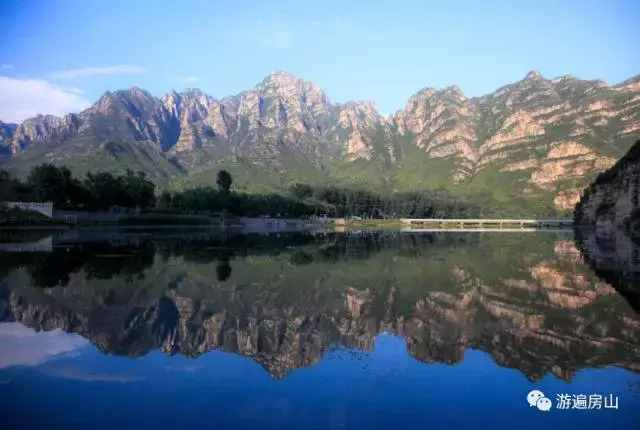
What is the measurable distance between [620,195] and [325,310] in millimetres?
84892

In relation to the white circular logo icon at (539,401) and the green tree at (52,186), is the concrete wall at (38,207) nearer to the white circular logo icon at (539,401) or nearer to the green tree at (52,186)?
the green tree at (52,186)

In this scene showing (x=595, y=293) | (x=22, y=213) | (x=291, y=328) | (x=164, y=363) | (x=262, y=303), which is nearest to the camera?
(x=164, y=363)

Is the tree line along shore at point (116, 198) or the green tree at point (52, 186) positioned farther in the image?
the tree line along shore at point (116, 198)

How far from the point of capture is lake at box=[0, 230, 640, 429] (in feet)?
35.0

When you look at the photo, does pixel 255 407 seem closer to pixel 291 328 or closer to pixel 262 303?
pixel 291 328

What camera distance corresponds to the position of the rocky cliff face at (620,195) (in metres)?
79.0

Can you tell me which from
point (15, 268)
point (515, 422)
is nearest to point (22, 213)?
point (15, 268)

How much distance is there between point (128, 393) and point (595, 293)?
21738 millimetres

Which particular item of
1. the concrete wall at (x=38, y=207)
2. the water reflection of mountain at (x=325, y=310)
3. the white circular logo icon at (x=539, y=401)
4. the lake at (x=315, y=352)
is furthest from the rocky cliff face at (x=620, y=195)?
the concrete wall at (x=38, y=207)

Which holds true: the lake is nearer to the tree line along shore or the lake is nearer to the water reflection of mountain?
the water reflection of mountain

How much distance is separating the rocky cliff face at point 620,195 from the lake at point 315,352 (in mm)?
56675

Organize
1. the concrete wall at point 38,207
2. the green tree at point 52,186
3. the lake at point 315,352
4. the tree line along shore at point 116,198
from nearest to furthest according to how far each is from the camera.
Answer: the lake at point 315,352, the concrete wall at point 38,207, the green tree at point 52,186, the tree line along shore at point 116,198

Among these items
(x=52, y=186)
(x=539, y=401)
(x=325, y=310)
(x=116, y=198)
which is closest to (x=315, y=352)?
(x=325, y=310)

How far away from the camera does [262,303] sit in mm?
23031
